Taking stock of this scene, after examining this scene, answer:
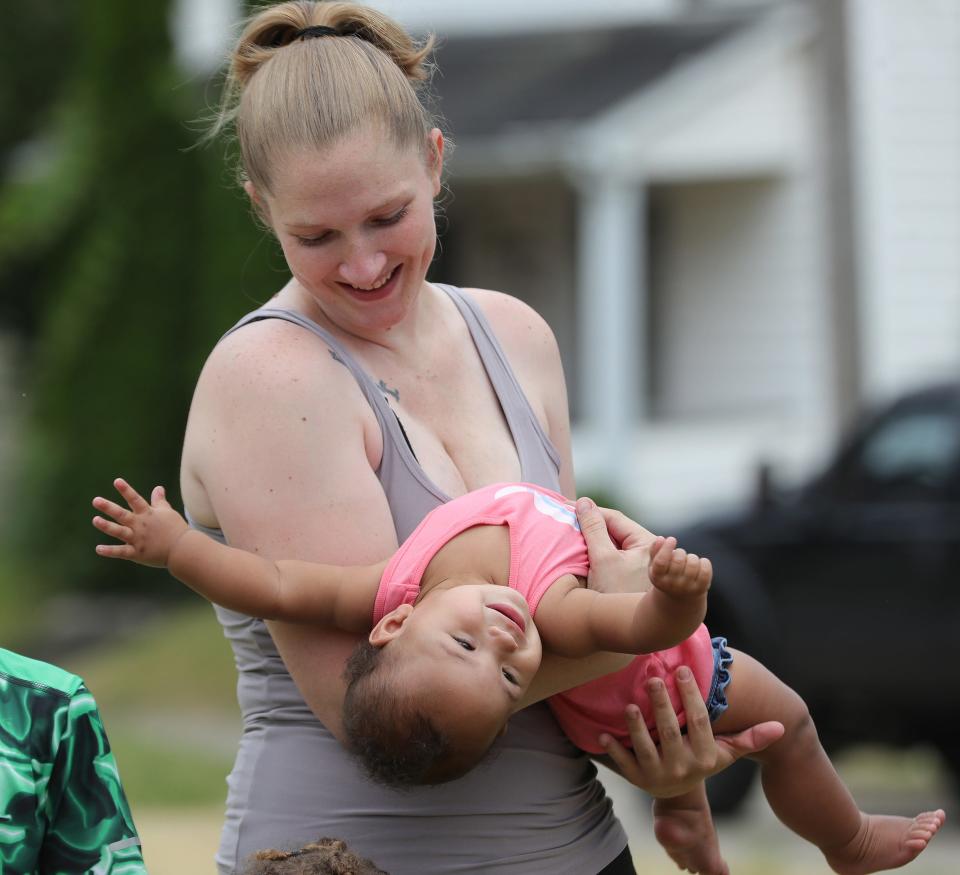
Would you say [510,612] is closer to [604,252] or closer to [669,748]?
[669,748]

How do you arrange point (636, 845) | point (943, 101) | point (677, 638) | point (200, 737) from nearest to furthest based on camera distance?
point (677, 638) → point (636, 845) → point (200, 737) → point (943, 101)

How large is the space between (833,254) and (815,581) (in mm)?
4469

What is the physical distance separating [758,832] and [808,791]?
533 cm

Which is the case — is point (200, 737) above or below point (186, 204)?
below

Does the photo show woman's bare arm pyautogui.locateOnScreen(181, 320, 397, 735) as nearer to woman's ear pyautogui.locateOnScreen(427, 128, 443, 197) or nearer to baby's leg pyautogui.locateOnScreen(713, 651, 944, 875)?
woman's ear pyautogui.locateOnScreen(427, 128, 443, 197)

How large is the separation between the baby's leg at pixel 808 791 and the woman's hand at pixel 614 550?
302 millimetres

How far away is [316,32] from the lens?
2.86 metres

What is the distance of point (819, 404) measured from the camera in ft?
47.2

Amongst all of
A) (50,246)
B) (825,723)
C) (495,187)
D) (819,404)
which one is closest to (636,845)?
(825,723)

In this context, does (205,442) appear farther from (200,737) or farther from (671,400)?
(671,400)

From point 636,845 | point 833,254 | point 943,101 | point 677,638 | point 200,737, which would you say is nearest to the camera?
point 677,638

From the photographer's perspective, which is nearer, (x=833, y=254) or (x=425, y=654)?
(x=425, y=654)

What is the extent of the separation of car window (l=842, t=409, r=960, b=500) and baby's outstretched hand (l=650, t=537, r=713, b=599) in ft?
18.5

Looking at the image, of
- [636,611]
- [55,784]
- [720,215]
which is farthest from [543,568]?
[720,215]
